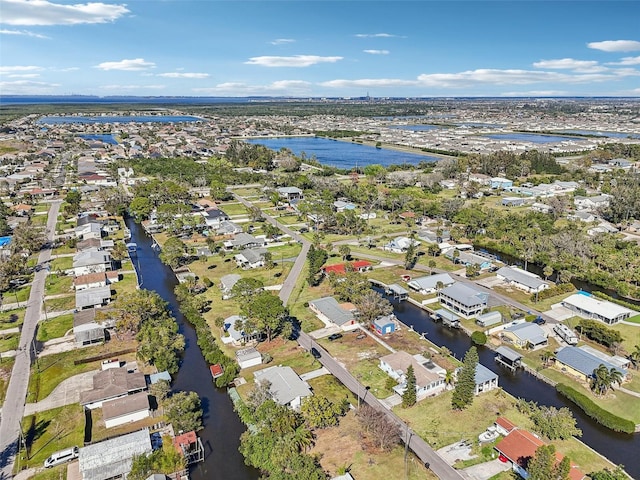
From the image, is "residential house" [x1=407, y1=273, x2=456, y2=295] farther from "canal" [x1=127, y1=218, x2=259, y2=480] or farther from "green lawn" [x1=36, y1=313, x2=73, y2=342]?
"green lawn" [x1=36, y1=313, x2=73, y2=342]

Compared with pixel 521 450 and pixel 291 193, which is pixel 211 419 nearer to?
pixel 521 450

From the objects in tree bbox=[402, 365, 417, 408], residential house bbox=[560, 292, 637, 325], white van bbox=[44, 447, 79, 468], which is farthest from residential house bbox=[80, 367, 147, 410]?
residential house bbox=[560, 292, 637, 325]

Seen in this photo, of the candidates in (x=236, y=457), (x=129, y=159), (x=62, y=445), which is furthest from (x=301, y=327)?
(x=129, y=159)

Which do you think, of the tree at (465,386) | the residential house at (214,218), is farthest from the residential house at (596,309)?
the residential house at (214,218)

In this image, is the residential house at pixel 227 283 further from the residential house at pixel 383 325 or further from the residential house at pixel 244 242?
the residential house at pixel 383 325

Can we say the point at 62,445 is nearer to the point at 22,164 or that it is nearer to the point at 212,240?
the point at 212,240
